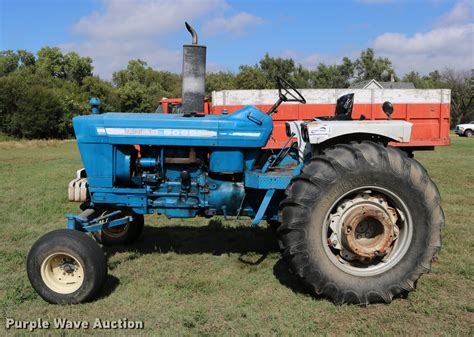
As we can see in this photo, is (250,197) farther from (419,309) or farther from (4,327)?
(4,327)

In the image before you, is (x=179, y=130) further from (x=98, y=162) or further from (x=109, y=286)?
(x=109, y=286)

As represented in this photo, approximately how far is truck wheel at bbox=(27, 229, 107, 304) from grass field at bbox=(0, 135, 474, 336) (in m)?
0.11

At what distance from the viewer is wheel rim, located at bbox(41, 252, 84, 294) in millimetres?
3596

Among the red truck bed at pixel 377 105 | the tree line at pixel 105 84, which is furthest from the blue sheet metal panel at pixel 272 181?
the tree line at pixel 105 84

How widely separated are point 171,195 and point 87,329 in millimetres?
1546

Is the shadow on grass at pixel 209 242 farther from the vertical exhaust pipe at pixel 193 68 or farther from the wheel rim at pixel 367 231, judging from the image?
the vertical exhaust pipe at pixel 193 68

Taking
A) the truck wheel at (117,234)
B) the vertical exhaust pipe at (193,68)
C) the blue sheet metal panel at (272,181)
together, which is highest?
the vertical exhaust pipe at (193,68)

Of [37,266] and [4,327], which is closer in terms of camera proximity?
[4,327]

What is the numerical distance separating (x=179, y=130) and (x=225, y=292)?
160 cm

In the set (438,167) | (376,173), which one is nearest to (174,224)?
(376,173)

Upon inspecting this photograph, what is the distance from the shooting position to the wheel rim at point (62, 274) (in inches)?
142

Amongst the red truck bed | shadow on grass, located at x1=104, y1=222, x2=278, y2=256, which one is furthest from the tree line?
shadow on grass, located at x1=104, y1=222, x2=278, y2=256

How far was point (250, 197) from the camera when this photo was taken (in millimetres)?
4355

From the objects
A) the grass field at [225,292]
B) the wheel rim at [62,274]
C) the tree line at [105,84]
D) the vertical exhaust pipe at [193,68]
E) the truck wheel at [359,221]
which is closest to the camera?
the grass field at [225,292]
